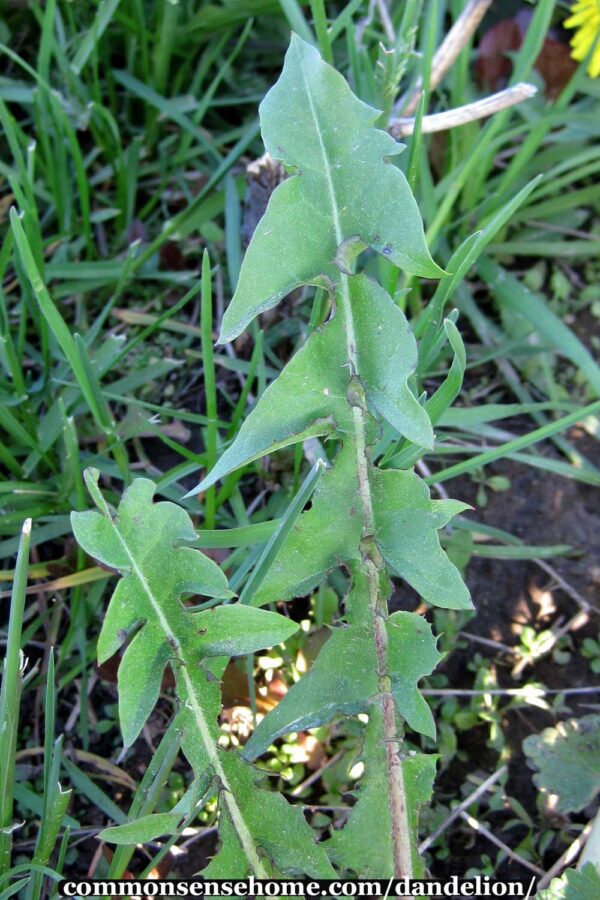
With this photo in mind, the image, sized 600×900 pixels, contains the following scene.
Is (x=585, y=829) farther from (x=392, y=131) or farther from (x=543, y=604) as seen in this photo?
(x=392, y=131)

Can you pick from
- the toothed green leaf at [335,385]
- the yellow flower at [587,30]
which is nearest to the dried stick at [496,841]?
the toothed green leaf at [335,385]

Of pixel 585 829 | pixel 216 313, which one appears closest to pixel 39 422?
pixel 216 313

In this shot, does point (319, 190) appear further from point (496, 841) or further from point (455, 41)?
point (496, 841)

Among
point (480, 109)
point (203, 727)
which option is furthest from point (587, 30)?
point (203, 727)

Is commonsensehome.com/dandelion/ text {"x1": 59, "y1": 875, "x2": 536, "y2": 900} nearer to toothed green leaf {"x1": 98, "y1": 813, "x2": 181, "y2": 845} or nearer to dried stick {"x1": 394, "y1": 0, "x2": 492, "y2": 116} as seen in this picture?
toothed green leaf {"x1": 98, "y1": 813, "x2": 181, "y2": 845}

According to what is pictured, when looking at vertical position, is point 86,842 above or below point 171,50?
below

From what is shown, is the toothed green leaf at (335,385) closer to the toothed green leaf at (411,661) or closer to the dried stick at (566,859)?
the toothed green leaf at (411,661)

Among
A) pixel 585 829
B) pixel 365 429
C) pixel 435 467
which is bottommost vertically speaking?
pixel 585 829
